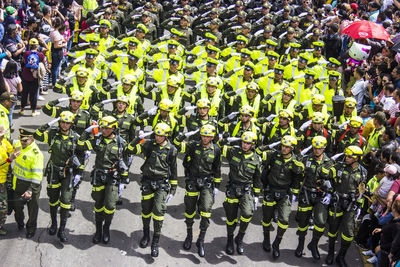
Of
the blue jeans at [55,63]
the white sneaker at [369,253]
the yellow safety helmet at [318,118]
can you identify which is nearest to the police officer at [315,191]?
the white sneaker at [369,253]

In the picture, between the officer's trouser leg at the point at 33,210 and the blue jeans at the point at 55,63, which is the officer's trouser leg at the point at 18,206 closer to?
the officer's trouser leg at the point at 33,210

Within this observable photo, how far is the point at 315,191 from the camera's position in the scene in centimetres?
1170

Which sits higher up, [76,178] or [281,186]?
[281,186]

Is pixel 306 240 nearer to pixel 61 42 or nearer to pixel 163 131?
pixel 163 131

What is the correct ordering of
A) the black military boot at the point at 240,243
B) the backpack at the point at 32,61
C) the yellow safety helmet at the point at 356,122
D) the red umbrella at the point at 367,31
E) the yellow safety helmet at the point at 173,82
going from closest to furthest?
the black military boot at the point at 240,243
the yellow safety helmet at the point at 356,122
the yellow safety helmet at the point at 173,82
the backpack at the point at 32,61
the red umbrella at the point at 367,31

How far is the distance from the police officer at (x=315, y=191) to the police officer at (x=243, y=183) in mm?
1049

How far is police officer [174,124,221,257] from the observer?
11.4 metres

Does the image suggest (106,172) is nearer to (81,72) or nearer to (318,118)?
(81,72)

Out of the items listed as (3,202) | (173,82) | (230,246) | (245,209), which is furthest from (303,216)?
(3,202)

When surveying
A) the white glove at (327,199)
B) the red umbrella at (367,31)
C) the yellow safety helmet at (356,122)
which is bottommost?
the white glove at (327,199)

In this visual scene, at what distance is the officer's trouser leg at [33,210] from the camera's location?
36.1 ft

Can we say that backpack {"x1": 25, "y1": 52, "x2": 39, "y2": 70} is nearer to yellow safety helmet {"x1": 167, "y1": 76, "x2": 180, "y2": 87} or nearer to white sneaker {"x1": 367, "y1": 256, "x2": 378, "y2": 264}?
yellow safety helmet {"x1": 167, "y1": 76, "x2": 180, "y2": 87}

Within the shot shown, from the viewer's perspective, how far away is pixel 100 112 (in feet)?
44.9

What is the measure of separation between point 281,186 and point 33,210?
16.5 feet
